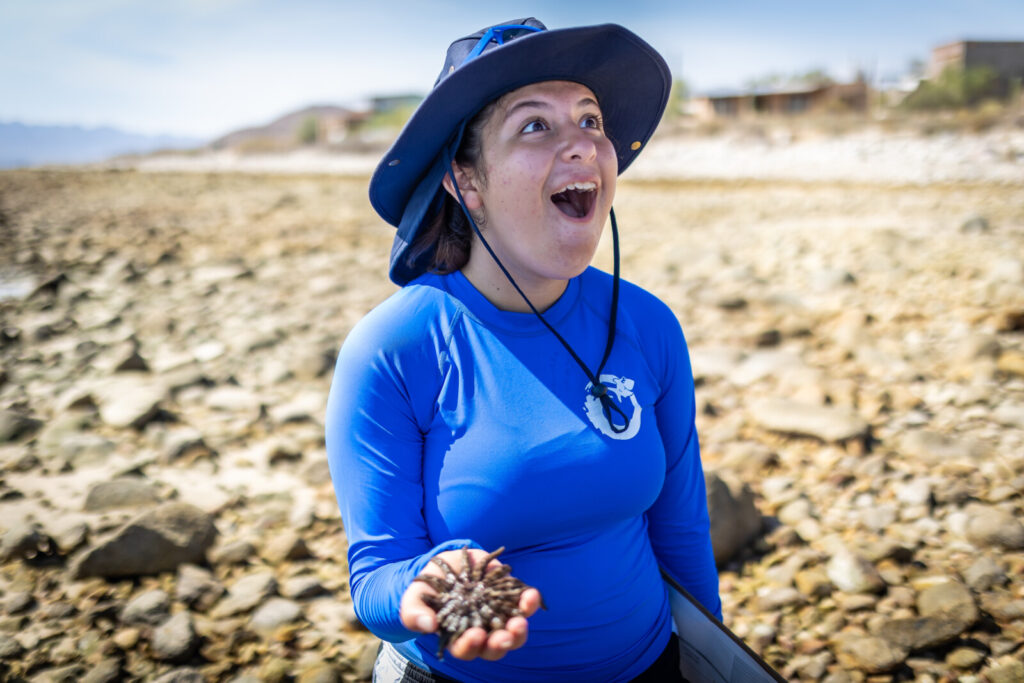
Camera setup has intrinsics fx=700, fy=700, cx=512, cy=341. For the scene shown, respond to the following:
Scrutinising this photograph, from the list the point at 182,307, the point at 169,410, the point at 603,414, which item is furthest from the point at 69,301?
the point at 603,414

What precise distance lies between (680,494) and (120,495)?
109 inches

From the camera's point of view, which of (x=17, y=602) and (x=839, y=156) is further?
(x=839, y=156)

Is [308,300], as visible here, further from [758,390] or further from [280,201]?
[280,201]

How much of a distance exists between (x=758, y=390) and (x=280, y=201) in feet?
37.5

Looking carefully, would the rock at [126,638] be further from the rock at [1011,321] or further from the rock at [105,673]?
the rock at [1011,321]

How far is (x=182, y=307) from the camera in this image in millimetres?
6641

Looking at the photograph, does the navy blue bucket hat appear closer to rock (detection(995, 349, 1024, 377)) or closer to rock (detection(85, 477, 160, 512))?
rock (detection(85, 477, 160, 512))

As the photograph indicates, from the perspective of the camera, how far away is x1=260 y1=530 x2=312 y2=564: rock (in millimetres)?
3172

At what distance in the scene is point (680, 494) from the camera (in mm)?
2041

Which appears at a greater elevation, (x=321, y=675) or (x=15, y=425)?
(x=15, y=425)

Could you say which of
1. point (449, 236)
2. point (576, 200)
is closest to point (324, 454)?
point (449, 236)

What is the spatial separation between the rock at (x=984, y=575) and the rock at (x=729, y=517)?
830 millimetres

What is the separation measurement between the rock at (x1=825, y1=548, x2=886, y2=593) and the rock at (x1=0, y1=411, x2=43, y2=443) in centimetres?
437

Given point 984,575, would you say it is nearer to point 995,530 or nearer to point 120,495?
point 995,530
